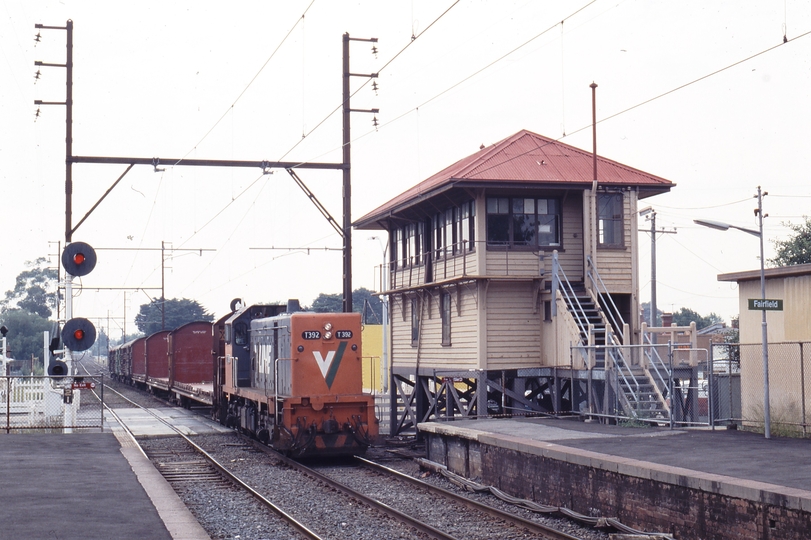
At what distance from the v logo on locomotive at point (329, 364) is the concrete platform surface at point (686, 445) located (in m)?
2.26

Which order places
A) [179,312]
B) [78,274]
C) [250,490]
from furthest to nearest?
[179,312] → [78,274] → [250,490]

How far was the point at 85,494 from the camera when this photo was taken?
12234 mm

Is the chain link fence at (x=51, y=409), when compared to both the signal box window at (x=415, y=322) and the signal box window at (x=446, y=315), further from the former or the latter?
the signal box window at (x=415, y=322)

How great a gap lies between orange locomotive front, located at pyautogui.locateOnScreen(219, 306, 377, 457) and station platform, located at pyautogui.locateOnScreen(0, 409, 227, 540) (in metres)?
2.94

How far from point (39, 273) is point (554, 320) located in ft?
465

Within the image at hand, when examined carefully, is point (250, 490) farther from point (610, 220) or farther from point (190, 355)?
point (190, 355)

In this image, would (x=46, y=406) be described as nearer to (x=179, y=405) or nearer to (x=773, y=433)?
(x=179, y=405)

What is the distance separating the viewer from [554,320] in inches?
840

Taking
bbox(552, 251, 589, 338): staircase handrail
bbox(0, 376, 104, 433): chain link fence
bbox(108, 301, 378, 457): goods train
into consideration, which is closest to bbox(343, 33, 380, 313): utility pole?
bbox(108, 301, 378, 457): goods train

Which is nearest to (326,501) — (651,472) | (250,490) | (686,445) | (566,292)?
(250,490)

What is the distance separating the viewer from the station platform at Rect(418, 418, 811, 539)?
970 cm

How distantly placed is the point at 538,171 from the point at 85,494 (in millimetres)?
13665

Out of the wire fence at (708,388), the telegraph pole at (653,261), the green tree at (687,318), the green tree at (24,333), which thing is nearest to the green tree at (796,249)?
the telegraph pole at (653,261)

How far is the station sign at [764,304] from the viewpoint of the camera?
1541 centimetres
